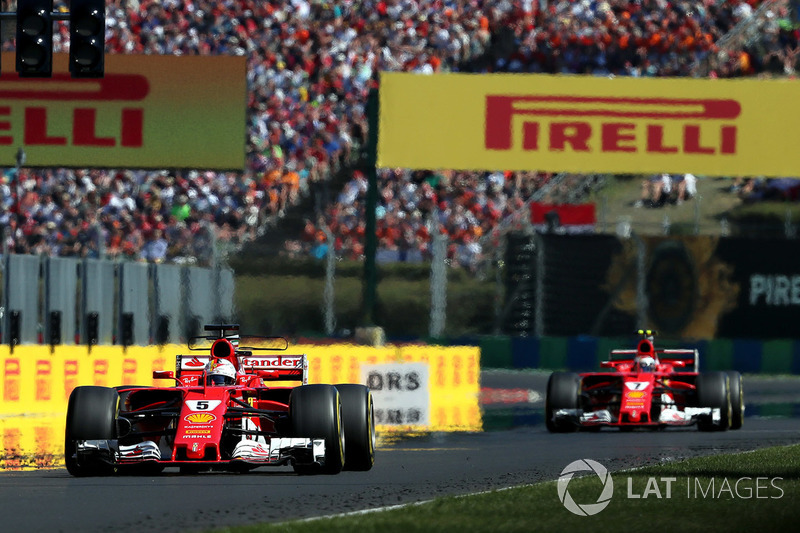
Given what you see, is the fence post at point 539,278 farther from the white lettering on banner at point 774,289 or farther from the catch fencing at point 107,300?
the catch fencing at point 107,300

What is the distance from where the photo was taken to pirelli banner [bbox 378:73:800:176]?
27969 mm

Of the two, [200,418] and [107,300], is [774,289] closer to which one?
[107,300]

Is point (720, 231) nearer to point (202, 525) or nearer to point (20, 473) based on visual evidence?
point (20, 473)

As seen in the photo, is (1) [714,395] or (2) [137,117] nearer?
(1) [714,395]

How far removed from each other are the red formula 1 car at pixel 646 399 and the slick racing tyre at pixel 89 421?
7.02 metres

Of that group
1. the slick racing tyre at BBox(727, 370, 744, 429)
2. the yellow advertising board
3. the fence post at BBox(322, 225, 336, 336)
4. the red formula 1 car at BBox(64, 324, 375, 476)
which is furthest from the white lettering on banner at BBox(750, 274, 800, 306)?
the red formula 1 car at BBox(64, 324, 375, 476)

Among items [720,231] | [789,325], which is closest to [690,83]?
[720,231]

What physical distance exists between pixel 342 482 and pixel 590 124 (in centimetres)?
1795

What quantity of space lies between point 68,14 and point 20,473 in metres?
4.62

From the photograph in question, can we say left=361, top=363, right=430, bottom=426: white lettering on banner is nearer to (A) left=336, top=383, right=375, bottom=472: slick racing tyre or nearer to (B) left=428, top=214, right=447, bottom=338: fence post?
(B) left=428, top=214, right=447, bottom=338: fence post

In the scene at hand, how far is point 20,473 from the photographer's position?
1214cm

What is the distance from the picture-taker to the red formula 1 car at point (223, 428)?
36.4 ft

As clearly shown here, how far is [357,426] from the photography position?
11742 millimetres

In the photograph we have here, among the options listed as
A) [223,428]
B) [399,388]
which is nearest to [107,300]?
[399,388]
